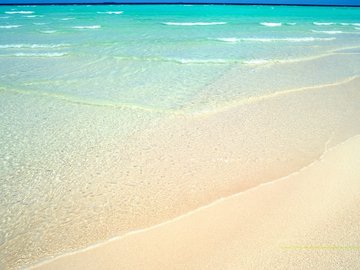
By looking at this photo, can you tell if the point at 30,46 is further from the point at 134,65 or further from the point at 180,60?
the point at 180,60

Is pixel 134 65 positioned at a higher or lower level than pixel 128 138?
higher

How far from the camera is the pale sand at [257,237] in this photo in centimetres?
198

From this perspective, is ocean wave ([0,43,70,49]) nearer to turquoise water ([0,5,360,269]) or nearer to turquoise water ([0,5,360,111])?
turquoise water ([0,5,360,111])

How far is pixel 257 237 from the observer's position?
7.19 ft

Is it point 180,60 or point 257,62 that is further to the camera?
point 180,60

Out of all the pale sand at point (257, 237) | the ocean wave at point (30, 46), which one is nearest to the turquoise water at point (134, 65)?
the ocean wave at point (30, 46)

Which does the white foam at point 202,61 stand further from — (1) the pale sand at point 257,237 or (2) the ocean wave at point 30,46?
(1) the pale sand at point 257,237

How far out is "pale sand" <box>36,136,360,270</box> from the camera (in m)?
1.98

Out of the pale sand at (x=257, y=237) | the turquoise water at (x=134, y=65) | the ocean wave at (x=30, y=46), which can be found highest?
the ocean wave at (x=30, y=46)

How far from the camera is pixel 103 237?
2.24 m

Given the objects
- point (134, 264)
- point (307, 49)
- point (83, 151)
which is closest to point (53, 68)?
point (83, 151)

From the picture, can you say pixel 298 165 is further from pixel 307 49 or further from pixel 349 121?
pixel 307 49

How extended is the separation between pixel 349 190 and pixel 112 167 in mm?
2273

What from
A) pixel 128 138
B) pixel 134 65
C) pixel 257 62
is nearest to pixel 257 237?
pixel 128 138
